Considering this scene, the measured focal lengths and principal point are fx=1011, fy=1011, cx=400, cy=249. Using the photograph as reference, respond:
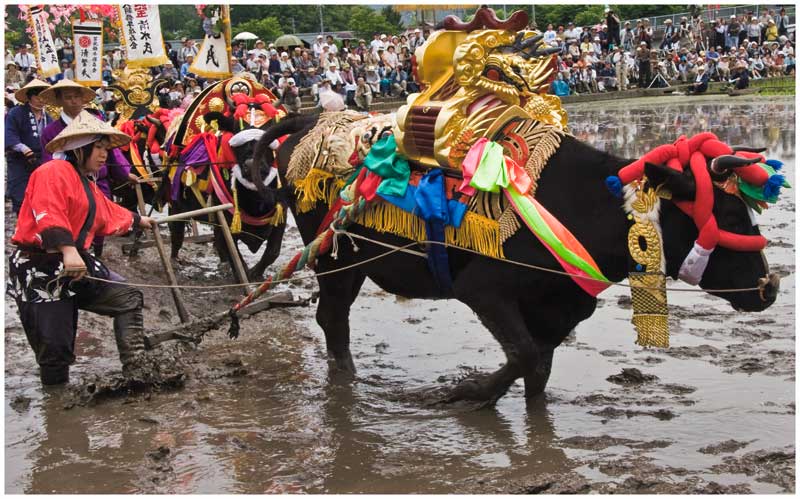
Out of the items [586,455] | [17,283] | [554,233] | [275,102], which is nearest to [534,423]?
[586,455]

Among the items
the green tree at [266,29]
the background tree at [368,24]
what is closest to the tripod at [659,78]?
the background tree at [368,24]

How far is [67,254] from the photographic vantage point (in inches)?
225

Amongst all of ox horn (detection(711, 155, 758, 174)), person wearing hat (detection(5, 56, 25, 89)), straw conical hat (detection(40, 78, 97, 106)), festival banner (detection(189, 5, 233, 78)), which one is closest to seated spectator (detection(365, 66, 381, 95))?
person wearing hat (detection(5, 56, 25, 89))

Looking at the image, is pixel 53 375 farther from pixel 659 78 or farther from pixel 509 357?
pixel 659 78

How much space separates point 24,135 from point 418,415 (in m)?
5.61

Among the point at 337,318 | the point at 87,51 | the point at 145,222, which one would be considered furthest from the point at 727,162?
the point at 87,51

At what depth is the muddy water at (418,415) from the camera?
4816mm

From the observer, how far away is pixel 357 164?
6195 millimetres

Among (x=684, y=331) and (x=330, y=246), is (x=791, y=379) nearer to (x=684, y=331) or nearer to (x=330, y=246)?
(x=684, y=331)

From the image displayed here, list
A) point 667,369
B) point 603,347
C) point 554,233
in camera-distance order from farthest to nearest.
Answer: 1. point 603,347
2. point 667,369
3. point 554,233

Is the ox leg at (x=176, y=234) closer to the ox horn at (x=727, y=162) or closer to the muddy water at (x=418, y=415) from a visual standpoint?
the muddy water at (x=418, y=415)

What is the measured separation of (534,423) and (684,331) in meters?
1.97

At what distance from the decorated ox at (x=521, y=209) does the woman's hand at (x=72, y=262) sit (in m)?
1.45

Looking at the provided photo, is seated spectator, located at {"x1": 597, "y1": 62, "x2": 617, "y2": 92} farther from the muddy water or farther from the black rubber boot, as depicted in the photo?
the black rubber boot
